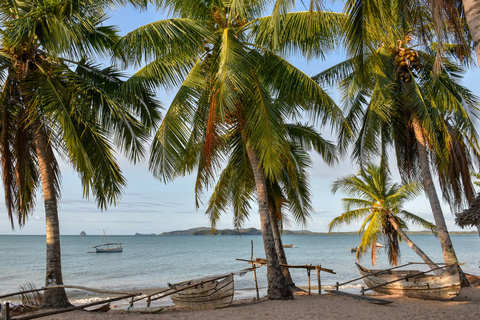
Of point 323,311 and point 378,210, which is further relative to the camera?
point 378,210

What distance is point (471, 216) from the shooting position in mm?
9102

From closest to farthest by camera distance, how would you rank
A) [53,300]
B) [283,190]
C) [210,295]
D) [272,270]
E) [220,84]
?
[220,84]
[53,300]
[272,270]
[210,295]
[283,190]

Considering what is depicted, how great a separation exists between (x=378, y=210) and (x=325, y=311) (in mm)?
7880

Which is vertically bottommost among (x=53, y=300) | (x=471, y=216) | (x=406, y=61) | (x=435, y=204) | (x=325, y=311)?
(x=325, y=311)

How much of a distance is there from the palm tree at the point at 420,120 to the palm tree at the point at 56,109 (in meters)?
6.43

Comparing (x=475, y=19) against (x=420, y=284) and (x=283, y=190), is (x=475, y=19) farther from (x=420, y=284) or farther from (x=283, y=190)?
(x=283, y=190)

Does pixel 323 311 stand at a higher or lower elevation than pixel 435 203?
lower

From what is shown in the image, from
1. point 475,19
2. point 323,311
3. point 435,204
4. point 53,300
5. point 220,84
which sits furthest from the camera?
point 435,204

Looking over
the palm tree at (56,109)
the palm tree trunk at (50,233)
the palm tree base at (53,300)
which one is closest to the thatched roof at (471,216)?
the palm tree at (56,109)

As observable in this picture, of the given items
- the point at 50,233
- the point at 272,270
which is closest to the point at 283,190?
the point at 272,270

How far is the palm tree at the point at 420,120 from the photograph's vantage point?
11.2m

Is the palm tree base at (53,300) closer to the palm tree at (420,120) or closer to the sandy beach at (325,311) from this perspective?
the sandy beach at (325,311)

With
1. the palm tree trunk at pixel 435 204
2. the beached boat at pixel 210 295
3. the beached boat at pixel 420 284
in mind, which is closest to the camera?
the beached boat at pixel 420 284

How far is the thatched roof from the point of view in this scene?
27.9ft
